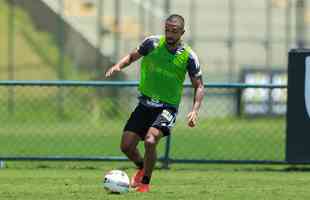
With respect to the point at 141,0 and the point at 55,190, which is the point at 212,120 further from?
the point at 141,0

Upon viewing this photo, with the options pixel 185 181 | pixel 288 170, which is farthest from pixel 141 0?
pixel 185 181

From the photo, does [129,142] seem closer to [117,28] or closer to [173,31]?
[173,31]

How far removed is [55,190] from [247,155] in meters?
5.72

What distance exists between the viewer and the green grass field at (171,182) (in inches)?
492

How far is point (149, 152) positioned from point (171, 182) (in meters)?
1.30

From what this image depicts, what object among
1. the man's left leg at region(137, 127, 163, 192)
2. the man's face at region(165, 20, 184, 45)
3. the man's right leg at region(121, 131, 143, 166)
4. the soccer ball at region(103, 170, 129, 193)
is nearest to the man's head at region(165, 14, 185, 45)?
the man's face at region(165, 20, 184, 45)

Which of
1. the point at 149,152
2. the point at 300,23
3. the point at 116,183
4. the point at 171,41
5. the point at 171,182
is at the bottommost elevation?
the point at 171,182

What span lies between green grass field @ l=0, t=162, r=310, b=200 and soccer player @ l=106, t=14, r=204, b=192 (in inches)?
20.2

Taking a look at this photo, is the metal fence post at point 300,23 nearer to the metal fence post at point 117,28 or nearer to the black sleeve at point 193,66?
the metal fence post at point 117,28

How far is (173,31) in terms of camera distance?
41.9ft

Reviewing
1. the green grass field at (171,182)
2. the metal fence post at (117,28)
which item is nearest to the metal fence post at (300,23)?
the metal fence post at (117,28)

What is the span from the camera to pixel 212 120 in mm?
19719

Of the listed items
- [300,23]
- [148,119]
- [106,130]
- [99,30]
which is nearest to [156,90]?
[148,119]

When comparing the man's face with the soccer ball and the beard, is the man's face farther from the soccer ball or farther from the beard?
the soccer ball
